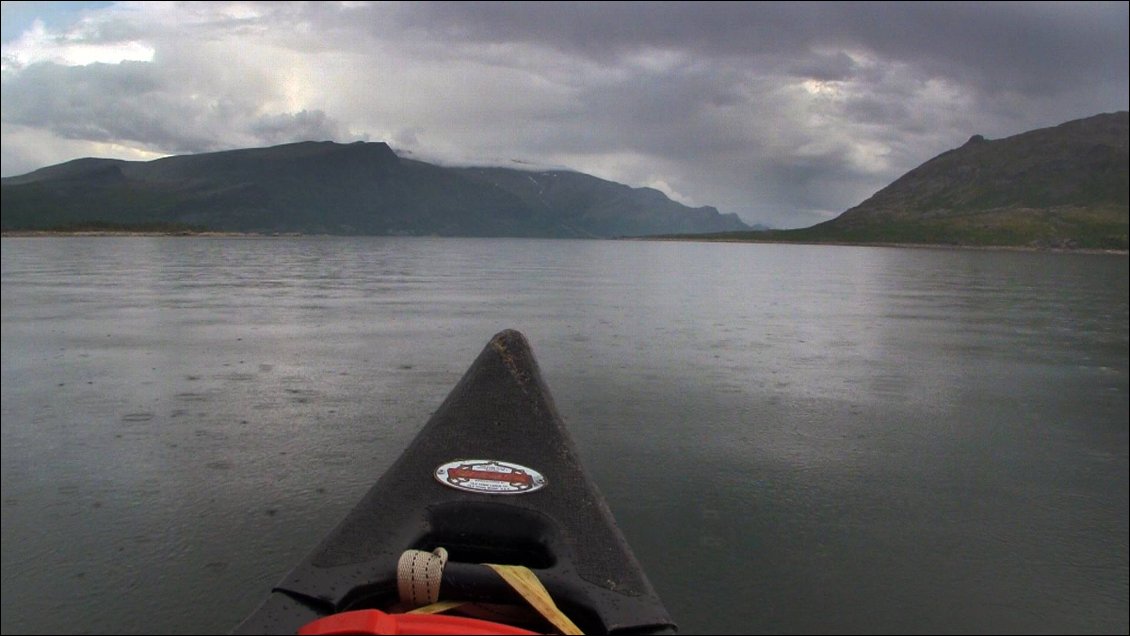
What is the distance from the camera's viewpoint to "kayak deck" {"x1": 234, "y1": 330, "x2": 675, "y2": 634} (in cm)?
343

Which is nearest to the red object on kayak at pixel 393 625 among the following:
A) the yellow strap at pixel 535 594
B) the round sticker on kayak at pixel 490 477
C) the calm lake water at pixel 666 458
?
the yellow strap at pixel 535 594

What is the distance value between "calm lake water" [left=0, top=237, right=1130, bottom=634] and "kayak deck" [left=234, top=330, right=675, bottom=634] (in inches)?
84.6

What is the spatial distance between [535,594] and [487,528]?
3.01ft

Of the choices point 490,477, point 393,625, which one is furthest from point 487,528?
point 393,625

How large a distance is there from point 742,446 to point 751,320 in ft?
47.9

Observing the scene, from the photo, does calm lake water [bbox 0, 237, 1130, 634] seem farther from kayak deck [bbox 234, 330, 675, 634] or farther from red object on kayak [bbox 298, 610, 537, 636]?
red object on kayak [bbox 298, 610, 537, 636]

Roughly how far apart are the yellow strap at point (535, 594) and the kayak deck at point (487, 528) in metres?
0.10

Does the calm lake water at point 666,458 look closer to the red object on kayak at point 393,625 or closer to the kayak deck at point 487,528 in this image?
the kayak deck at point 487,528

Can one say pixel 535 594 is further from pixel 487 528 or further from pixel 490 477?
pixel 490 477

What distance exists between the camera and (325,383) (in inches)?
536

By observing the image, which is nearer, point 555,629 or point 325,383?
point 555,629

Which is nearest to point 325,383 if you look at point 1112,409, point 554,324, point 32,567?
point 32,567

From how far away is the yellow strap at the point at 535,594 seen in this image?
321cm

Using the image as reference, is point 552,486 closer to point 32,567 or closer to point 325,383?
point 32,567
